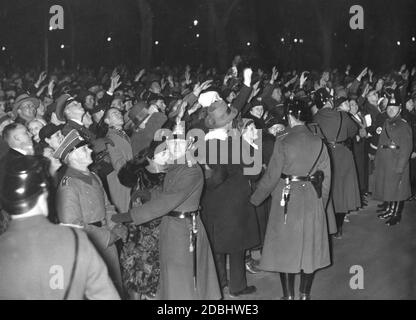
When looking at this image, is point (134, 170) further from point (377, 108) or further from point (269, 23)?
point (269, 23)

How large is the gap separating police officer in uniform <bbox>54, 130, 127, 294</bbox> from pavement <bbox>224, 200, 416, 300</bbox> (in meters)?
1.67

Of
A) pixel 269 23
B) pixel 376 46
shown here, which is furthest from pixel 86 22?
pixel 376 46

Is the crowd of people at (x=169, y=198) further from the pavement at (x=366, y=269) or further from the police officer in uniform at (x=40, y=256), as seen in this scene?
the pavement at (x=366, y=269)

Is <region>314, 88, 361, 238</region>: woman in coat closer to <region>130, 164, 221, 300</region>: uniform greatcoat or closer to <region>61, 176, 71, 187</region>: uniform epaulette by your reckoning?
<region>130, 164, 221, 300</region>: uniform greatcoat

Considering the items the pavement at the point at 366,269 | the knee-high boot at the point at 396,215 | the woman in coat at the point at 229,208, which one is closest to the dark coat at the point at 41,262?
the woman in coat at the point at 229,208

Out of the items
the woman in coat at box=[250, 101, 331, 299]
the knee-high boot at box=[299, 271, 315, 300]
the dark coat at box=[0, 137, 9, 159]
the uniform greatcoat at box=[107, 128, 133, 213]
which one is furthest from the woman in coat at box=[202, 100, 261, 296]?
the dark coat at box=[0, 137, 9, 159]

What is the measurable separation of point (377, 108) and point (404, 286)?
14.9ft

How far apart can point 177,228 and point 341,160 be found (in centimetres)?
372

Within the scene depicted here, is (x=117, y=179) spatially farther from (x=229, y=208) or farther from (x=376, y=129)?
(x=376, y=129)

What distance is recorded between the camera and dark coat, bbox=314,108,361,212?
23.4 ft

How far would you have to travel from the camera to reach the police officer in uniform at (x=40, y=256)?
249 centimetres

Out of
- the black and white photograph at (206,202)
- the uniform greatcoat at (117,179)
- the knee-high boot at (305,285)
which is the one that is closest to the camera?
the black and white photograph at (206,202)

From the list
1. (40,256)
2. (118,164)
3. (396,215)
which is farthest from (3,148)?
(396,215)

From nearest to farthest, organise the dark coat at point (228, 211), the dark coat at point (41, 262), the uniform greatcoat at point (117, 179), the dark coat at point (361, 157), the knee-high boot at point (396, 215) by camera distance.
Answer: the dark coat at point (41, 262) < the dark coat at point (228, 211) < the uniform greatcoat at point (117, 179) < the knee-high boot at point (396, 215) < the dark coat at point (361, 157)
